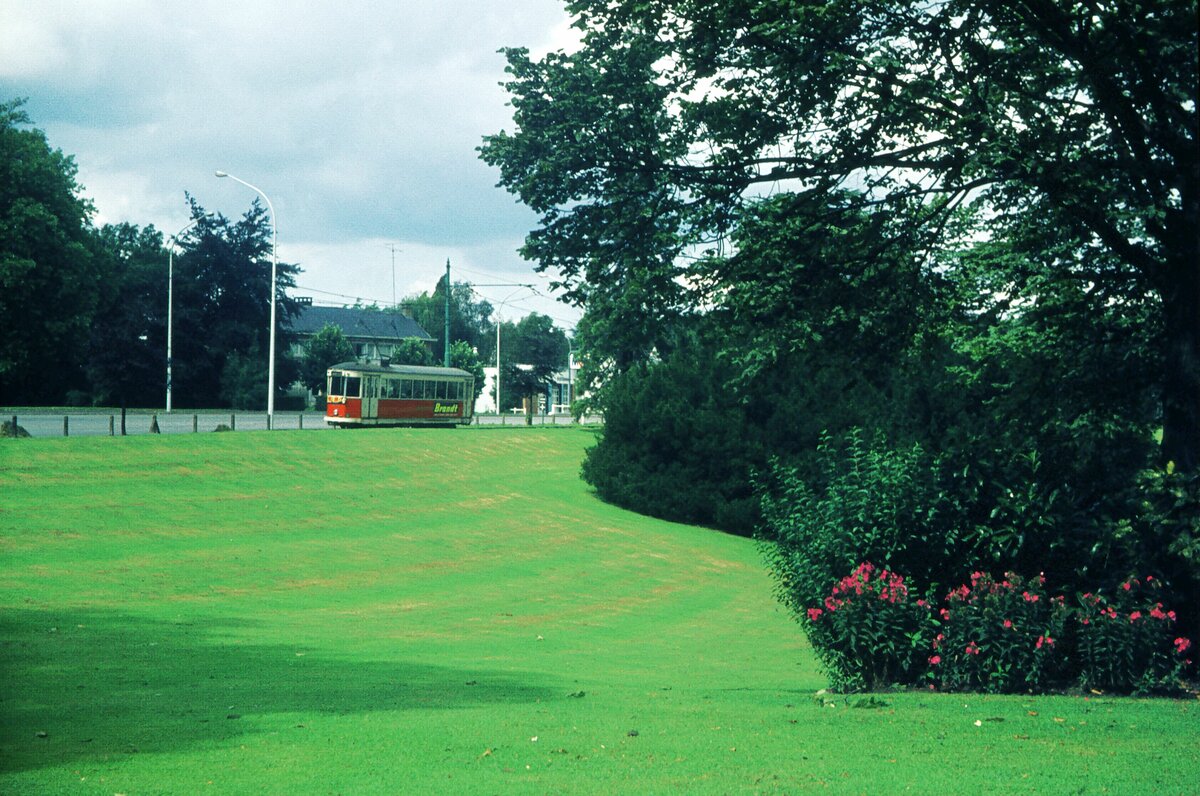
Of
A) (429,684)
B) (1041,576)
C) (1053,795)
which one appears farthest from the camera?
(429,684)

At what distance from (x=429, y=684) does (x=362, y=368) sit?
47.0 meters

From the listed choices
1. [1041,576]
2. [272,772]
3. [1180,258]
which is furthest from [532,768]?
[1180,258]

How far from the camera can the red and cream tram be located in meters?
58.1

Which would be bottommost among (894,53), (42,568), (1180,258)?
(42,568)

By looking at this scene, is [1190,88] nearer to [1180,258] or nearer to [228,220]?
[1180,258]

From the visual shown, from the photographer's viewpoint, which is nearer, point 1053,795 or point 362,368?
point 1053,795

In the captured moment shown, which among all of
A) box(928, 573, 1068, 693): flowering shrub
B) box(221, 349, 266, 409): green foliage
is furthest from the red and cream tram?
box(928, 573, 1068, 693): flowering shrub

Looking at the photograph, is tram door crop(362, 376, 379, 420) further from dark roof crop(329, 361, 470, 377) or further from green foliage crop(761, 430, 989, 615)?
green foliage crop(761, 430, 989, 615)

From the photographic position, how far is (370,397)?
58531 mm

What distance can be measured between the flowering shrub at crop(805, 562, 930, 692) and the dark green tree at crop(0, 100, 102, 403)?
30.9ft

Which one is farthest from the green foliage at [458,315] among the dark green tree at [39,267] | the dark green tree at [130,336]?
the dark green tree at [39,267]

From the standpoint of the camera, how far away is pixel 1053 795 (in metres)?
6.75

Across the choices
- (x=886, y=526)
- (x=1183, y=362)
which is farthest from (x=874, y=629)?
(x=1183, y=362)

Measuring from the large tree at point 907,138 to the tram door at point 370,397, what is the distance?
142ft
